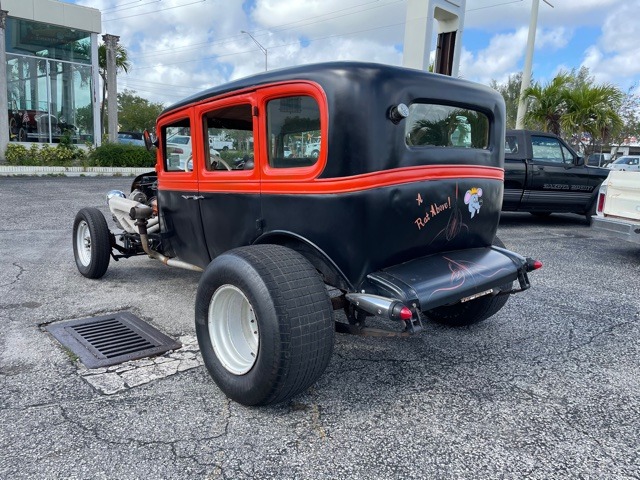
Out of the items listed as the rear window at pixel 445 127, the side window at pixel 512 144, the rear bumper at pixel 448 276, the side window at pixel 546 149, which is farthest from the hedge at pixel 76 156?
the rear bumper at pixel 448 276

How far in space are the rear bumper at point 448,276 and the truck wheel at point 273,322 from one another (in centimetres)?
41

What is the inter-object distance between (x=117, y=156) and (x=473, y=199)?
17546mm

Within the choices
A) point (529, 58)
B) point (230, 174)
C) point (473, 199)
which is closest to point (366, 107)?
point (473, 199)

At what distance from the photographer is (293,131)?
2.98 meters

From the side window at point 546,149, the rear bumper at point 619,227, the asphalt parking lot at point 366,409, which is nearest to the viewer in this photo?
the asphalt parking lot at point 366,409

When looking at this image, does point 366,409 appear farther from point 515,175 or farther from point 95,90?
point 95,90

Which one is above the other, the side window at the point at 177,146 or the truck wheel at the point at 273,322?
the side window at the point at 177,146

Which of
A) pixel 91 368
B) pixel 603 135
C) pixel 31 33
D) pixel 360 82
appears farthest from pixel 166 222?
pixel 31 33

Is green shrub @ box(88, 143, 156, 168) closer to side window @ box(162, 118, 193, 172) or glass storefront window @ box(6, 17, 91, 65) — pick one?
glass storefront window @ box(6, 17, 91, 65)

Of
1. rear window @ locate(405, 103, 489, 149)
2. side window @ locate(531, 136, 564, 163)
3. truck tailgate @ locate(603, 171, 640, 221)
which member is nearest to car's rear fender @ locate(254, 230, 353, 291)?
rear window @ locate(405, 103, 489, 149)

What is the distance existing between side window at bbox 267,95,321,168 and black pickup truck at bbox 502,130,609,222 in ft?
22.3

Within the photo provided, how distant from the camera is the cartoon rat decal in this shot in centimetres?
313

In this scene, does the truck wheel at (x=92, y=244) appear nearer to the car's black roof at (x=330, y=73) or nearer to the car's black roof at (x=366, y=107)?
the car's black roof at (x=330, y=73)

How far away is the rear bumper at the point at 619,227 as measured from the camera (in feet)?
19.9
